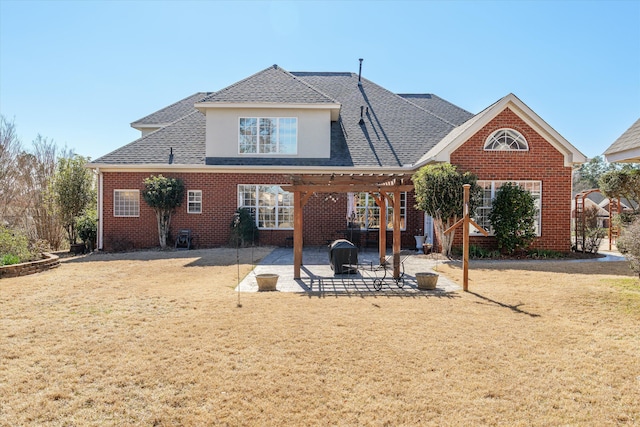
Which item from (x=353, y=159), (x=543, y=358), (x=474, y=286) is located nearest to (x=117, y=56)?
(x=353, y=159)

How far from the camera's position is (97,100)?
61.0 ft

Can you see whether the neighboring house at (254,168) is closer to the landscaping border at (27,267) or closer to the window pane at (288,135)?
the window pane at (288,135)

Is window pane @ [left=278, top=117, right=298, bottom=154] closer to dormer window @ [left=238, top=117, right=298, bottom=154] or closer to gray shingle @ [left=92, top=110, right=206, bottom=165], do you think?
dormer window @ [left=238, top=117, right=298, bottom=154]

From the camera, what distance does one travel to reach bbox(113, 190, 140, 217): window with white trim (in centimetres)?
1633

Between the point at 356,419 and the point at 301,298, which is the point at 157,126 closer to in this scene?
the point at 301,298

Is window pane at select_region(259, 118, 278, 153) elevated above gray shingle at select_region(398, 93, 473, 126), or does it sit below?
below

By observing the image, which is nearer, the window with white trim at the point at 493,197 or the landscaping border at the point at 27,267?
the landscaping border at the point at 27,267

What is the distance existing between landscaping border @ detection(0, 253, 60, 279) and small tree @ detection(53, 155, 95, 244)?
5.65 metres

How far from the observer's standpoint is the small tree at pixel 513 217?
13.1 meters

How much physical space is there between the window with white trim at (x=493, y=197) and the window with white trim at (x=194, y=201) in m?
11.4

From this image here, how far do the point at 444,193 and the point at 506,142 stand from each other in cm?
352

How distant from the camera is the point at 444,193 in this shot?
1253 cm

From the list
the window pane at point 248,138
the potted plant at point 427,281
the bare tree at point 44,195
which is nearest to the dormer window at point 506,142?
the potted plant at point 427,281

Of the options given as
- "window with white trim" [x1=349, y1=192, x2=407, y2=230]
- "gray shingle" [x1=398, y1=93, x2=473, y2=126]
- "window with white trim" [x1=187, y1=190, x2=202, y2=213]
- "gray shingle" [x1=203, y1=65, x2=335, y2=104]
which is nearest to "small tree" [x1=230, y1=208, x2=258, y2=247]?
"window with white trim" [x1=187, y1=190, x2=202, y2=213]
